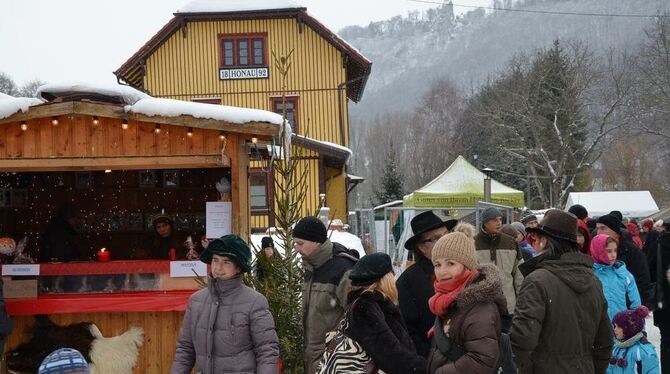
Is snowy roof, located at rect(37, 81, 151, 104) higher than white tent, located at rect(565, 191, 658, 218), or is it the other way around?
snowy roof, located at rect(37, 81, 151, 104)

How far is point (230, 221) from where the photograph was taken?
26.2 feet

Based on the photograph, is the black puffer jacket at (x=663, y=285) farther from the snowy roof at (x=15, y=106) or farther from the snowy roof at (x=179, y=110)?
the snowy roof at (x=15, y=106)

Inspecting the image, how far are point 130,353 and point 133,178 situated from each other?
4.14 m

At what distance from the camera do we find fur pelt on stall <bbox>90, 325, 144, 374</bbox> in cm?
756

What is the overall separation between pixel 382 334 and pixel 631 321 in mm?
3102

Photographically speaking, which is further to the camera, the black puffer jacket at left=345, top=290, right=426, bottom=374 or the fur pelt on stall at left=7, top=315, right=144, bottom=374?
the fur pelt on stall at left=7, top=315, right=144, bottom=374

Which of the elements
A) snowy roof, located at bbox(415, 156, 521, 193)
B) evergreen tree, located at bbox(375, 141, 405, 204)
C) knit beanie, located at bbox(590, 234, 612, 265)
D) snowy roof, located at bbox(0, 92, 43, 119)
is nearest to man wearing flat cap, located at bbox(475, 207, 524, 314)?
knit beanie, located at bbox(590, 234, 612, 265)

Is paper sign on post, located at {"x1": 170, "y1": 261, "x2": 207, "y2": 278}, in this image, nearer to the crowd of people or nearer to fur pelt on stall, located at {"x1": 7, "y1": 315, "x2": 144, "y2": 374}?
fur pelt on stall, located at {"x1": 7, "y1": 315, "x2": 144, "y2": 374}

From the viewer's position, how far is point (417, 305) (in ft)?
15.5

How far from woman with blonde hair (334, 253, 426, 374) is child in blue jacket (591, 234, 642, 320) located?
10.2 ft

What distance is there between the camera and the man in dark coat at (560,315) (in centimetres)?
445

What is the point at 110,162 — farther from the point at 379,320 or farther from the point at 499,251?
the point at 379,320

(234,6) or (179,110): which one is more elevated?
(234,6)

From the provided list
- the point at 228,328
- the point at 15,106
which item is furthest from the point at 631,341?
the point at 15,106
